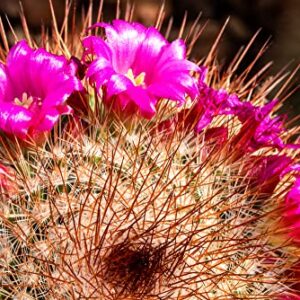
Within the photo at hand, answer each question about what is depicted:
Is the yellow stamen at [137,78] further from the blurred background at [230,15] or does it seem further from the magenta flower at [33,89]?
the blurred background at [230,15]

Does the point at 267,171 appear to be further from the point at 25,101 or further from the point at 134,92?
the point at 25,101

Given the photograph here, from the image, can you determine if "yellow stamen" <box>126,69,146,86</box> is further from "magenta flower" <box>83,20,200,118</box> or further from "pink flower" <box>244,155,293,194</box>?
"pink flower" <box>244,155,293,194</box>

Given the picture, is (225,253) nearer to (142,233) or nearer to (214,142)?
(142,233)

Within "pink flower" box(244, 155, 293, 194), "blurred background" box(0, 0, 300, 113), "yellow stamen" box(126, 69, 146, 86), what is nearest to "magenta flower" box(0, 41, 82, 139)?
"yellow stamen" box(126, 69, 146, 86)

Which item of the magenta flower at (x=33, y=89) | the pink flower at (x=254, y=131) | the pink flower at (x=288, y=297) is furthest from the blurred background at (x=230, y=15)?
the pink flower at (x=288, y=297)

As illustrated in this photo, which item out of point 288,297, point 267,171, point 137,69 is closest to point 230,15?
point 137,69
